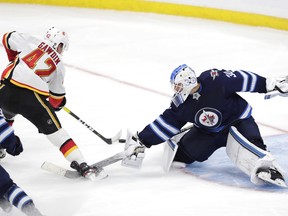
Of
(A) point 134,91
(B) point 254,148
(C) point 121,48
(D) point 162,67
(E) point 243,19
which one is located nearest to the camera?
(B) point 254,148

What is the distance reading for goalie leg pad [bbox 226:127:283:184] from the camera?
2.87 meters

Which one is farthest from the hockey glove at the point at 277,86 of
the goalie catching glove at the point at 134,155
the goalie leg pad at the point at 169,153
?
the goalie catching glove at the point at 134,155

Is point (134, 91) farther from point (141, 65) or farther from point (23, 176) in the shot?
point (23, 176)

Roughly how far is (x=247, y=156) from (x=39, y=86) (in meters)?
1.07

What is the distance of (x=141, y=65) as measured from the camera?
5.24m

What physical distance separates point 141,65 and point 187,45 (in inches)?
30.1

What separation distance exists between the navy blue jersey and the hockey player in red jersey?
362 mm

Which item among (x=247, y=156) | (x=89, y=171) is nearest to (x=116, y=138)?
(x=89, y=171)

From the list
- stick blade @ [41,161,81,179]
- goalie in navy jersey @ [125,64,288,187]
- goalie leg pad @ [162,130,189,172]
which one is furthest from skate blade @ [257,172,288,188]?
stick blade @ [41,161,81,179]

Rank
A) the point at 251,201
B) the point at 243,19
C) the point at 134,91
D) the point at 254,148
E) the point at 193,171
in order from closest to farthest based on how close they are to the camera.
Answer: the point at 251,201, the point at 254,148, the point at 193,171, the point at 134,91, the point at 243,19

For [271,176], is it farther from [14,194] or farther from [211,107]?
[14,194]

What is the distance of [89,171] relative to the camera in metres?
2.97

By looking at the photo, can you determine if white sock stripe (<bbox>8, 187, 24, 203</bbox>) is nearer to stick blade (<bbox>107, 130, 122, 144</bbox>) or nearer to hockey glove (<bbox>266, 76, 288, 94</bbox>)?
stick blade (<bbox>107, 130, 122, 144</bbox>)

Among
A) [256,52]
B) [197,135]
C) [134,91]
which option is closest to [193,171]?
[197,135]
